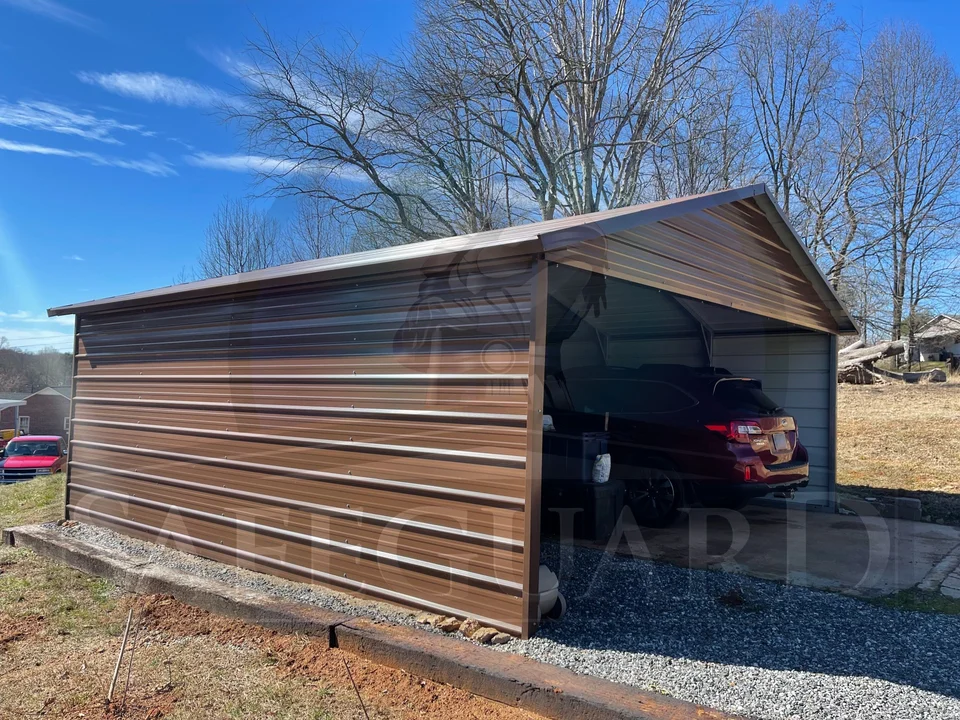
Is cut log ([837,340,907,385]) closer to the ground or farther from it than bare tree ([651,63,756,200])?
closer to the ground

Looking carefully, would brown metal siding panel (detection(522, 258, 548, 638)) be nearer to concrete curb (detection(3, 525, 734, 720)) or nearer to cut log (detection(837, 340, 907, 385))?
concrete curb (detection(3, 525, 734, 720))

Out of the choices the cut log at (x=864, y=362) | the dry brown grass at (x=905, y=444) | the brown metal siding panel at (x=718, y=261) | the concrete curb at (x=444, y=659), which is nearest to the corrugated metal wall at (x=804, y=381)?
the brown metal siding panel at (x=718, y=261)

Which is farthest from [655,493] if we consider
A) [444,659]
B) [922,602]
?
[444,659]

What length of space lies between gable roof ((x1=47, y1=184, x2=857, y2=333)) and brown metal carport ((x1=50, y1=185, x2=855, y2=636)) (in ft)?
0.08

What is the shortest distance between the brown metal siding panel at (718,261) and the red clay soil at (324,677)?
101 inches

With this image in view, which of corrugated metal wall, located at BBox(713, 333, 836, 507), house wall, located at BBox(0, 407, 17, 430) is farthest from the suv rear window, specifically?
house wall, located at BBox(0, 407, 17, 430)

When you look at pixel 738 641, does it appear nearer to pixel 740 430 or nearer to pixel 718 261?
pixel 740 430

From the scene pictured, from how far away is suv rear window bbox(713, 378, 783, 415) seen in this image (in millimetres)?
6984

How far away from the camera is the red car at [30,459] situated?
694 inches

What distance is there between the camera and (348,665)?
4.16m

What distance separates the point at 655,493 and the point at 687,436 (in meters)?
0.68

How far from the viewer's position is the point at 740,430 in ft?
22.4

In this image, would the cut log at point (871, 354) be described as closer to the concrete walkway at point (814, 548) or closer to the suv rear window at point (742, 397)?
the concrete walkway at point (814, 548)

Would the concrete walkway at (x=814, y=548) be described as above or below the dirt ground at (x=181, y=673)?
above
